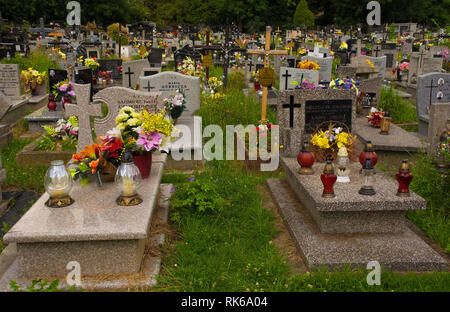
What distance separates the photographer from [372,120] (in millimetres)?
8555

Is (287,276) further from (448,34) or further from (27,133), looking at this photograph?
(448,34)

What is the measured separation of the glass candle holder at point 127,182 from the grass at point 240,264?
0.63 meters

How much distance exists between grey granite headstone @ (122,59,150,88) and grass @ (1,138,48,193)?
413 cm

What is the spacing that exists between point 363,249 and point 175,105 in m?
4.63

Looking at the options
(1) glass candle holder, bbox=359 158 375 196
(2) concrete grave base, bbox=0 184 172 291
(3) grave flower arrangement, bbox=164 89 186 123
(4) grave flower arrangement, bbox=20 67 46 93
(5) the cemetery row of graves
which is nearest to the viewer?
(2) concrete grave base, bbox=0 184 172 291

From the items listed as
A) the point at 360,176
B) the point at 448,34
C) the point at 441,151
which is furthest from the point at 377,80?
the point at 448,34

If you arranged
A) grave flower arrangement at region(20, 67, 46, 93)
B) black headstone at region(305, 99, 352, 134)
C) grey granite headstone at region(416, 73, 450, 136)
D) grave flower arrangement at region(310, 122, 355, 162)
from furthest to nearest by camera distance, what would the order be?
grave flower arrangement at region(20, 67, 46, 93) → grey granite headstone at region(416, 73, 450, 136) → black headstone at region(305, 99, 352, 134) → grave flower arrangement at region(310, 122, 355, 162)

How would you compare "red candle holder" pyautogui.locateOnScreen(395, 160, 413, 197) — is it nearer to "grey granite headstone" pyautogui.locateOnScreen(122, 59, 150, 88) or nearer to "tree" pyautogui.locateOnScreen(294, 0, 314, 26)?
"grey granite headstone" pyautogui.locateOnScreen(122, 59, 150, 88)

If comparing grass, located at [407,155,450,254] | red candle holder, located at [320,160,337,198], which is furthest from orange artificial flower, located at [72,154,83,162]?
grass, located at [407,155,450,254]

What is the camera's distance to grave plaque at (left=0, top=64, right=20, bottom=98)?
10.7m

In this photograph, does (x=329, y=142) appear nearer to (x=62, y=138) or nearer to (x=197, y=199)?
(x=197, y=199)

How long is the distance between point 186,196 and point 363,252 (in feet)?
7.29

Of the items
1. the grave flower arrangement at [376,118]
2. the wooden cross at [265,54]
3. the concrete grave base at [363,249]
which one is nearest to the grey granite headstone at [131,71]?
the wooden cross at [265,54]

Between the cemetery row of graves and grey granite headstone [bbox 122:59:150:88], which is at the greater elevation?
grey granite headstone [bbox 122:59:150:88]
